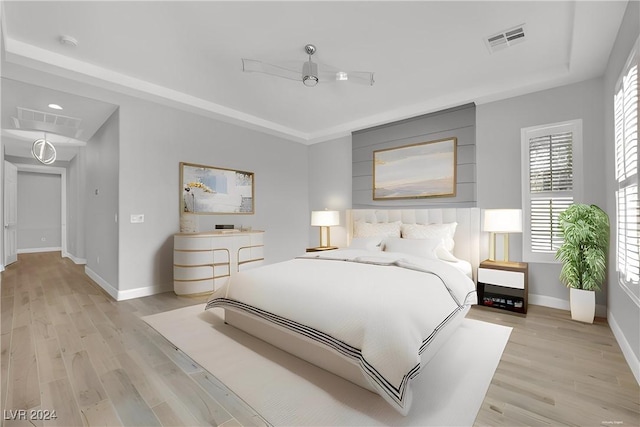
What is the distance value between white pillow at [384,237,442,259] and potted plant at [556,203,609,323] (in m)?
1.23

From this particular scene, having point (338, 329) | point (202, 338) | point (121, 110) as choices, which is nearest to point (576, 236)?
point (338, 329)

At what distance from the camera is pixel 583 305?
284 cm

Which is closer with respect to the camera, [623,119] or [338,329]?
[338,329]

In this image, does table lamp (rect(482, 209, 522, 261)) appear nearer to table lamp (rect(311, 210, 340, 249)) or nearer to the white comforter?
the white comforter

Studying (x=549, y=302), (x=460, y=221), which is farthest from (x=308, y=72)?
(x=549, y=302)

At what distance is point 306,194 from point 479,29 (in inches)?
159

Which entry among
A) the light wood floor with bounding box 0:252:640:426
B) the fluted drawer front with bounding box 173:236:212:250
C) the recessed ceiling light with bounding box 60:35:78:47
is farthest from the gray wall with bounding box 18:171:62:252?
the recessed ceiling light with bounding box 60:35:78:47

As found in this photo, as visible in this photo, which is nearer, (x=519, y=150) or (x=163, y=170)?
(x=519, y=150)

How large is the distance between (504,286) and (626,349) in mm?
1156

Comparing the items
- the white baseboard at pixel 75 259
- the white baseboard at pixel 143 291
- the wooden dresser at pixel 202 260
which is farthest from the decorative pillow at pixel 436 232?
the white baseboard at pixel 75 259

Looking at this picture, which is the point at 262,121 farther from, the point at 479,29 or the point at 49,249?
the point at 49,249

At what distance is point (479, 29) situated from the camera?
2.57 meters

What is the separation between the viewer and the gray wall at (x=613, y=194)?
6.36 ft

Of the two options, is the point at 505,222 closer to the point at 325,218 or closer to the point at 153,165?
the point at 325,218
